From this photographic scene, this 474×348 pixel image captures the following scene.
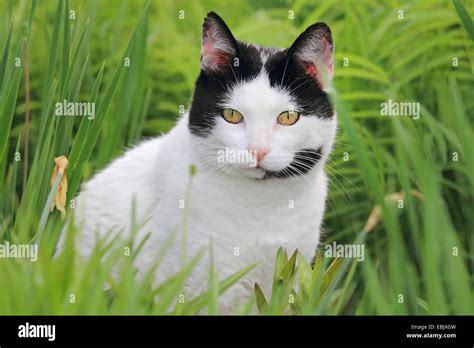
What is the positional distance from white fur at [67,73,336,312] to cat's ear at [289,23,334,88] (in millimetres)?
103

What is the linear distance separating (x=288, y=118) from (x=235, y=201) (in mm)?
241

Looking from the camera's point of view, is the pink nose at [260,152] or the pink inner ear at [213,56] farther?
the pink inner ear at [213,56]

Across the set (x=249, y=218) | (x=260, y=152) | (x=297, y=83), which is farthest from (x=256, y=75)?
(x=249, y=218)

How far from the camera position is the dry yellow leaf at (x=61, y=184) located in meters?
1.82

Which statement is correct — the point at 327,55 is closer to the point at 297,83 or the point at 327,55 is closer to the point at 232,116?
the point at 297,83

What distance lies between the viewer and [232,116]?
1.83 metres

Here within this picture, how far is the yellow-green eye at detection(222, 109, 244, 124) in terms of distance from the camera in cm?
181

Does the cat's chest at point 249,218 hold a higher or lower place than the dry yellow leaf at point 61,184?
lower

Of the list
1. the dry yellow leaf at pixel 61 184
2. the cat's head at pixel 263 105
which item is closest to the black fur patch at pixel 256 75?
the cat's head at pixel 263 105

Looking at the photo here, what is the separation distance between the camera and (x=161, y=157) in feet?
6.49
